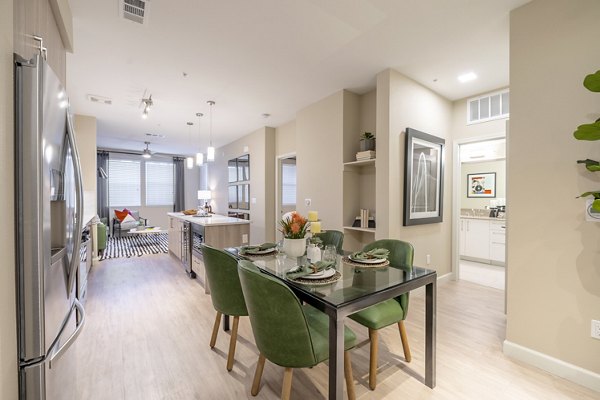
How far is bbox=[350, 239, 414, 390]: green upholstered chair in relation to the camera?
5.83 feet

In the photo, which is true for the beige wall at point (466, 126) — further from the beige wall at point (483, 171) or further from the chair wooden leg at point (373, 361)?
the chair wooden leg at point (373, 361)

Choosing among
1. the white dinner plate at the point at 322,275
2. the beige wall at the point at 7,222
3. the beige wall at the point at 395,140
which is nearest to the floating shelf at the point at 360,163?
the beige wall at the point at 395,140

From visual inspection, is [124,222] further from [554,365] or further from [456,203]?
[554,365]

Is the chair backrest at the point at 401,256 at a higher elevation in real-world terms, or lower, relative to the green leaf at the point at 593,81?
lower

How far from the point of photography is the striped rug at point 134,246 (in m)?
5.87

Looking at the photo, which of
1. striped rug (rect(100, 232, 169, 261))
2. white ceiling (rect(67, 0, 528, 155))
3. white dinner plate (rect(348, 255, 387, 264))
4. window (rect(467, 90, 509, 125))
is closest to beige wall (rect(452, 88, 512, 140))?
window (rect(467, 90, 509, 125))

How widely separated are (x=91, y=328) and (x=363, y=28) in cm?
389

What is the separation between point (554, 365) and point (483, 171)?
4.44 meters

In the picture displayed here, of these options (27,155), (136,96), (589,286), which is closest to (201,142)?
(136,96)

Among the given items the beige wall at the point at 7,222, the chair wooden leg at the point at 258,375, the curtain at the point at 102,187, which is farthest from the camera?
the curtain at the point at 102,187

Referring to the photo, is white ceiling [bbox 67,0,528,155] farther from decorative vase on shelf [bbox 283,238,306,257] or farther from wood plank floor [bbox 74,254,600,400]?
wood plank floor [bbox 74,254,600,400]

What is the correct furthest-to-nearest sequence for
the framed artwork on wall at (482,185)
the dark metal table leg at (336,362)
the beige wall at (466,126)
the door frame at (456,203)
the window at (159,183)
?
the window at (159,183)
the framed artwork on wall at (482,185)
the door frame at (456,203)
the beige wall at (466,126)
the dark metal table leg at (336,362)

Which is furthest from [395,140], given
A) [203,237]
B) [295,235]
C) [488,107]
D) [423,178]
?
[203,237]

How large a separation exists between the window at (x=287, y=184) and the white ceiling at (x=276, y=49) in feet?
5.86
